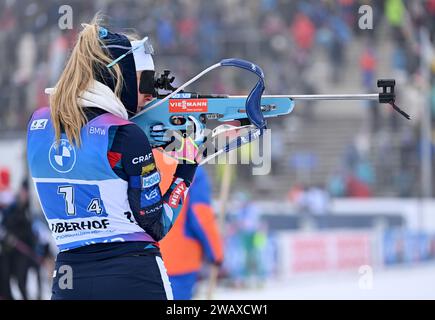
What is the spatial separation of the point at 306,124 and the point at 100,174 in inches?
604

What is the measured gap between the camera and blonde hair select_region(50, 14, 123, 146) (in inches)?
136

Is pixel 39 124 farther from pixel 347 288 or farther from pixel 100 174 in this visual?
pixel 347 288

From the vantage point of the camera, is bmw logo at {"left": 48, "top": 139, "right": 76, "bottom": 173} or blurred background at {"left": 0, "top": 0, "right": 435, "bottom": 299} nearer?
bmw logo at {"left": 48, "top": 139, "right": 76, "bottom": 173}

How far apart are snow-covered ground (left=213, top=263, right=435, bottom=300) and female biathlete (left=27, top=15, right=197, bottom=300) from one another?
7658mm

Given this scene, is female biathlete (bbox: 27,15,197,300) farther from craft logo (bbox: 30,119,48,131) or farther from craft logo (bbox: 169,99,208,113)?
craft logo (bbox: 169,99,208,113)

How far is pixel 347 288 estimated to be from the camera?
1269cm

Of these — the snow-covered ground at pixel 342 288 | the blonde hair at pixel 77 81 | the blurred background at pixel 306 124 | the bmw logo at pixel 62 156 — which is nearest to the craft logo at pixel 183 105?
the blonde hair at pixel 77 81

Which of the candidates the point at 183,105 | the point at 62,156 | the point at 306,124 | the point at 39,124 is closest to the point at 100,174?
the point at 62,156

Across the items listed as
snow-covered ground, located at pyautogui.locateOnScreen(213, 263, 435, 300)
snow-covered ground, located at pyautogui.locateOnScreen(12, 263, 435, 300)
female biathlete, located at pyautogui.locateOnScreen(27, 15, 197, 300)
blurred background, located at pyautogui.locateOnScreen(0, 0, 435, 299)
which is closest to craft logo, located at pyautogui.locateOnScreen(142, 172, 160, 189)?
female biathlete, located at pyautogui.locateOnScreen(27, 15, 197, 300)

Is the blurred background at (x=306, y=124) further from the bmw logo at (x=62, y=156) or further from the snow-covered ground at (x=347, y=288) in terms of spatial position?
the bmw logo at (x=62, y=156)

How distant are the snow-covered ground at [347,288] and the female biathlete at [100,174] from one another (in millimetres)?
7658

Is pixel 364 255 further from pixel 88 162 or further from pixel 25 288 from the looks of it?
pixel 88 162

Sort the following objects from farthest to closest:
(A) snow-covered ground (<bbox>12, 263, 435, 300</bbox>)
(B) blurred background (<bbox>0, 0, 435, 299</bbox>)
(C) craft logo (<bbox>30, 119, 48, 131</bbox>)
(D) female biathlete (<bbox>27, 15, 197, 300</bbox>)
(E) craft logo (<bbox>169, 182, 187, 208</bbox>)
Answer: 1. (B) blurred background (<bbox>0, 0, 435, 299</bbox>)
2. (A) snow-covered ground (<bbox>12, 263, 435, 300</bbox>)
3. (E) craft logo (<bbox>169, 182, 187, 208</bbox>)
4. (C) craft logo (<bbox>30, 119, 48, 131</bbox>)
5. (D) female biathlete (<bbox>27, 15, 197, 300</bbox>)

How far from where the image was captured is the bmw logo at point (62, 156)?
3.44 m
